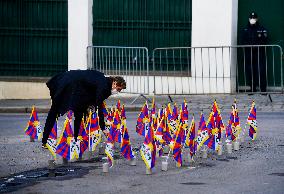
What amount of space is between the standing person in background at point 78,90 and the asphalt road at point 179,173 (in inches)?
27.9

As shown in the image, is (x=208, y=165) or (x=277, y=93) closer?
(x=208, y=165)

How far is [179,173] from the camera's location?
13289mm

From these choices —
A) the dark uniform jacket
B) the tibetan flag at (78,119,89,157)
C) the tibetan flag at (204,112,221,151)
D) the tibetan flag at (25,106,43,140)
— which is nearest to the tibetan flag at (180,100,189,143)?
the tibetan flag at (204,112,221,151)

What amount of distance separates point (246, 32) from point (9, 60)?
611cm

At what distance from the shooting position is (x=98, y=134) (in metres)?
14.9

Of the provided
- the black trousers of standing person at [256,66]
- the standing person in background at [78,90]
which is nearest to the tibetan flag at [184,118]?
the standing person in background at [78,90]

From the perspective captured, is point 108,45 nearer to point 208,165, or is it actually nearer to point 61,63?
point 61,63

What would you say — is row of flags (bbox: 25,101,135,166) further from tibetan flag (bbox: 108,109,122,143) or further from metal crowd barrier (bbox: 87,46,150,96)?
metal crowd barrier (bbox: 87,46,150,96)

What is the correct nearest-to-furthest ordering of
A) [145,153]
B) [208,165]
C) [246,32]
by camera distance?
[145,153] < [208,165] < [246,32]

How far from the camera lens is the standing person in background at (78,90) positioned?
14578 mm

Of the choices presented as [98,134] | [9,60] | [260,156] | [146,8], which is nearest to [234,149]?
[260,156]

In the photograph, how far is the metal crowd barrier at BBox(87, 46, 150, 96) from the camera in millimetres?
24078

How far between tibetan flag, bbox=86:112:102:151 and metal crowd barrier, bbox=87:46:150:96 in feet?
29.4

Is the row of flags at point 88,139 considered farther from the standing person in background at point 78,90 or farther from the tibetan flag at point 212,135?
the tibetan flag at point 212,135
